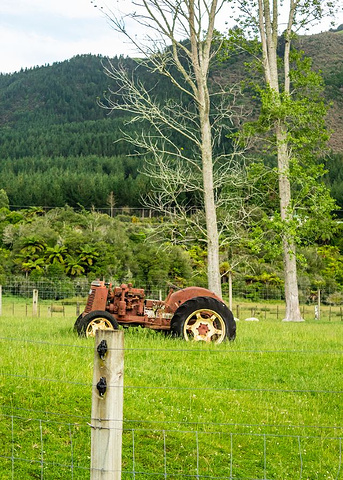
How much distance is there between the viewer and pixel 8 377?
920 centimetres

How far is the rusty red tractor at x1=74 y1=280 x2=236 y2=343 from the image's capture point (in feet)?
44.8

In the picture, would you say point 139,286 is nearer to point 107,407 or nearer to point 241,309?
point 241,309

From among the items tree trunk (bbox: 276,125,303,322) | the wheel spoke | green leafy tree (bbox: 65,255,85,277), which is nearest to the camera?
the wheel spoke

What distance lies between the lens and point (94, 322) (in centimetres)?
1362

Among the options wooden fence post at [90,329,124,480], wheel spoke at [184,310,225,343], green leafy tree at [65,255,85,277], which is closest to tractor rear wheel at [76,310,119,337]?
wheel spoke at [184,310,225,343]

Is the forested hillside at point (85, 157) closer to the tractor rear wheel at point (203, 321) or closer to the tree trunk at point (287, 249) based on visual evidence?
the tree trunk at point (287, 249)

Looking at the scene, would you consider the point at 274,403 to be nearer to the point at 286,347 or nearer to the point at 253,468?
the point at 253,468

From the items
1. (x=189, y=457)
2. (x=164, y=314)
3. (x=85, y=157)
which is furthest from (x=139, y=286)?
(x=85, y=157)

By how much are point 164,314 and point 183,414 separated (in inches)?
231

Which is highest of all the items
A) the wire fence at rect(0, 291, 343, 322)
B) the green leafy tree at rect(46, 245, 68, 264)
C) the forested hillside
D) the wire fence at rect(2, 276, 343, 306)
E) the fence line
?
the forested hillside

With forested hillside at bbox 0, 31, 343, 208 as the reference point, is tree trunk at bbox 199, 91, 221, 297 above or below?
below

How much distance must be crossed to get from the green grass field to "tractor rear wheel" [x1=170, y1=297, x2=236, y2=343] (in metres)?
1.04

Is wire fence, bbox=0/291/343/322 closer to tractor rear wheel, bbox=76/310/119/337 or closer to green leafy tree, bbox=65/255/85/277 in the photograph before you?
green leafy tree, bbox=65/255/85/277

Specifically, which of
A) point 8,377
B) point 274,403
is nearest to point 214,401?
point 274,403
